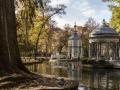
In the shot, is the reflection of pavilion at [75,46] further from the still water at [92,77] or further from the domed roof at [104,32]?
the still water at [92,77]

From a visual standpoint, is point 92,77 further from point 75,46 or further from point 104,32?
point 75,46

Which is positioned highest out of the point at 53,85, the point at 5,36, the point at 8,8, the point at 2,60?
the point at 8,8

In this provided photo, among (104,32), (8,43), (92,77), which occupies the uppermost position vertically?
(104,32)

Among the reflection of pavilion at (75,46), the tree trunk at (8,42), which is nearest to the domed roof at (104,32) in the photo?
the reflection of pavilion at (75,46)

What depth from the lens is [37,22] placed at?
223 ft

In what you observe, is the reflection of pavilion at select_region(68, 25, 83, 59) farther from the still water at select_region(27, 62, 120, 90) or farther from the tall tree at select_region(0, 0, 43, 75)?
the tall tree at select_region(0, 0, 43, 75)

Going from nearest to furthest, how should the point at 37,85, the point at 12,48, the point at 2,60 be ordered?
the point at 37,85, the point at 2,60, the point at 12,48

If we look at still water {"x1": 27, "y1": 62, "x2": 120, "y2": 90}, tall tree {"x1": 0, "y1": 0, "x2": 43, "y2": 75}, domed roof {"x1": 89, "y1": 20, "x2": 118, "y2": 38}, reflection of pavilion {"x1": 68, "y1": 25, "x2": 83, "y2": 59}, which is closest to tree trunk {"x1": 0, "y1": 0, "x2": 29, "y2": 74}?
tall tree {"x1": 0, "y1": 0, "x2": 43, "y2": 75}

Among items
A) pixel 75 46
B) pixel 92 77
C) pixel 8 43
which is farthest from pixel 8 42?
pixel 75 46

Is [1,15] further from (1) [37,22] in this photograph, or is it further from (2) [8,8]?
(1) [37,22]

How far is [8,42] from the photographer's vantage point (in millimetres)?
17984

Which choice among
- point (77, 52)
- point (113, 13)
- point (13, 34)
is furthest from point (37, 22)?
point (13, 34)

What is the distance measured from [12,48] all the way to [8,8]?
1963 mm

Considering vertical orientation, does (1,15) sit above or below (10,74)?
above
